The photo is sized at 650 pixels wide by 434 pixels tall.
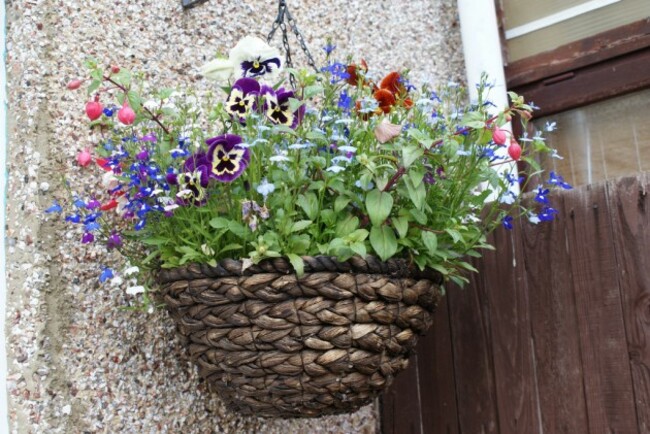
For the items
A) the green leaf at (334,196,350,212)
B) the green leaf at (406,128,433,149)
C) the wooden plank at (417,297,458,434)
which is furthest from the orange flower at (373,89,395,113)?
the wooden plank at (417,297,458,434)

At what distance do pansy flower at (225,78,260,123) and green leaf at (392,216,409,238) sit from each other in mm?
369

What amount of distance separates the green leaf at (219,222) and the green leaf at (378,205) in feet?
0.91

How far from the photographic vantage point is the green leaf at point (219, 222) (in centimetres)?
147

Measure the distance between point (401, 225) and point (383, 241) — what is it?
0.17ft

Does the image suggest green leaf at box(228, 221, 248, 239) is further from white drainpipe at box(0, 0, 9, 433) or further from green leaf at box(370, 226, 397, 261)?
white drainpipe at box(0, 0, 9, 433)

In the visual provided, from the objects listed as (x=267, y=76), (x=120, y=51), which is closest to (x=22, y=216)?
(x=120, y=51)

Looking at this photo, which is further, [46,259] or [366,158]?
[46,259]

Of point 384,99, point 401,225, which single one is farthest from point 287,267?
point 384,99

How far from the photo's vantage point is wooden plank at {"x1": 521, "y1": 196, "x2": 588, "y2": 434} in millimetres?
1856

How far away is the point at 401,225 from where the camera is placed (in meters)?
1.52

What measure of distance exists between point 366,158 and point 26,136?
75 centimetres

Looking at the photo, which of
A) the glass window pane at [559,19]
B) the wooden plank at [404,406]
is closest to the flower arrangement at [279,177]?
the wooden plank at [404,406]

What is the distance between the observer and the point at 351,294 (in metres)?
1.47

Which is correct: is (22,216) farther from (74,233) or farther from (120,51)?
(120,51)
